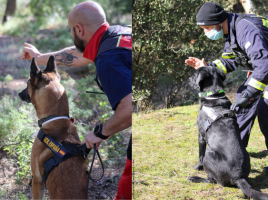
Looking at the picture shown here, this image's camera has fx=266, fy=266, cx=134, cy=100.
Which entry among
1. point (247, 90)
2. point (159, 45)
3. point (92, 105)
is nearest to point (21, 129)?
point (92, 105)

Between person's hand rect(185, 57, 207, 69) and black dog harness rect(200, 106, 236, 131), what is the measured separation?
492mm

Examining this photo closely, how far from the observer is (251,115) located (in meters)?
2.85

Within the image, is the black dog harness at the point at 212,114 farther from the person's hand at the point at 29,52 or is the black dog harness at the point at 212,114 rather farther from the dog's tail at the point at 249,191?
the person's hand at the point at 29,52

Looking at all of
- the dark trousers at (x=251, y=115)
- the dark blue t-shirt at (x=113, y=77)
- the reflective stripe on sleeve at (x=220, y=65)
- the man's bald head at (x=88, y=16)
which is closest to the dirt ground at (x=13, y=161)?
the man's bald head at (x=88, y=16)

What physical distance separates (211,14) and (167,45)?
0.60m

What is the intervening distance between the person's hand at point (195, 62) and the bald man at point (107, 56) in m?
0.92

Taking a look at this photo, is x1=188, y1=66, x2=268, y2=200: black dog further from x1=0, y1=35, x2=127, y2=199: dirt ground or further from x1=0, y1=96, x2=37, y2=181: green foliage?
x1=0, y1=96, x2=37, y2=181: green foliage

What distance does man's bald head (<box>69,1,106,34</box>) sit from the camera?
7.44 feet

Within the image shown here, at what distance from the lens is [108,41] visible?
2232 millimetres

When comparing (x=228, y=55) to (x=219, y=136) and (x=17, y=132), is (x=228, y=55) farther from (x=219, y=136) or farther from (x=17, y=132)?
(x=17, y=132)

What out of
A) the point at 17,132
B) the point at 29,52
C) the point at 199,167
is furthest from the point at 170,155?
the point at 29,52

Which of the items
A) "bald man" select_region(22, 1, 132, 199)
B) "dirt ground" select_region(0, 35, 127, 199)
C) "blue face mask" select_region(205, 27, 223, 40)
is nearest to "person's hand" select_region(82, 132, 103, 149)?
"bald man" select_region(22, 1, 132, 199)

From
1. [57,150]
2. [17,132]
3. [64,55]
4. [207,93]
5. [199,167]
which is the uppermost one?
[64,55]

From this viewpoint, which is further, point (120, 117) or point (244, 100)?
point (244, 100)
